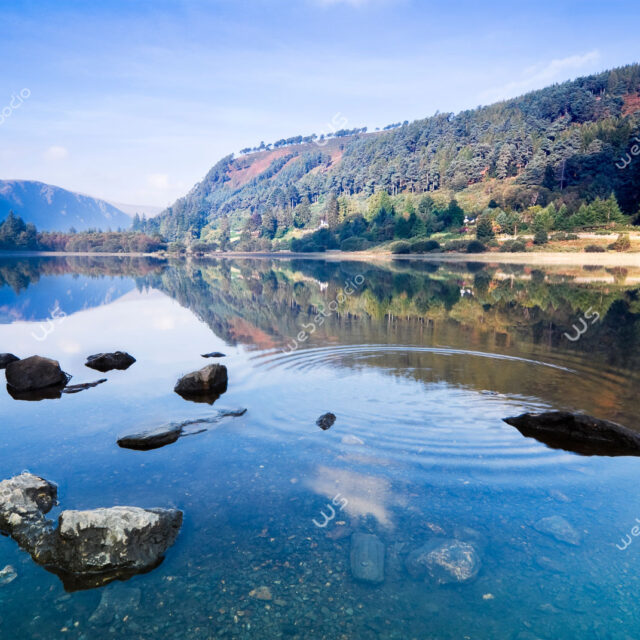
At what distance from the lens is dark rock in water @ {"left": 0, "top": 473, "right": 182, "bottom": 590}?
700 centimetres

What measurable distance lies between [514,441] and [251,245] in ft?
594

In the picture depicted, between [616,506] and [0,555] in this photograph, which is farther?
Result: [616,506]

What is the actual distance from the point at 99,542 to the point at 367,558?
4.09 metres

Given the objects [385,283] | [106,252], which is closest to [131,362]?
[385,283]

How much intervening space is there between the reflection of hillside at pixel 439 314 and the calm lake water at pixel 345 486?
2.08 ft

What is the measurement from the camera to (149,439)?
11.4 m

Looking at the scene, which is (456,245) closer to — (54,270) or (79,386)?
(54,270)

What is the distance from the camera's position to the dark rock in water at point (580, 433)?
36.1 ft

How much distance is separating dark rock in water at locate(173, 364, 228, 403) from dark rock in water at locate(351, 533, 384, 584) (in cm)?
846

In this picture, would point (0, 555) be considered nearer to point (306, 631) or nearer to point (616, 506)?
point (306, 631)

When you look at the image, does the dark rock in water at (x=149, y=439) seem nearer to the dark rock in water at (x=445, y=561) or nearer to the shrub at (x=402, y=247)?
the dark rock in water at (x=445, y=561)

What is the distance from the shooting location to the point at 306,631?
6039mm

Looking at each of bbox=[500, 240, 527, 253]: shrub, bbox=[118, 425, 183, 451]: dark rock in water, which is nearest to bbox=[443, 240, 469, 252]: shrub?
bbox=[500, 240, 527, 253]: shrub

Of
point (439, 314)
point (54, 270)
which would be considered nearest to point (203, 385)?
point (439, 314)
